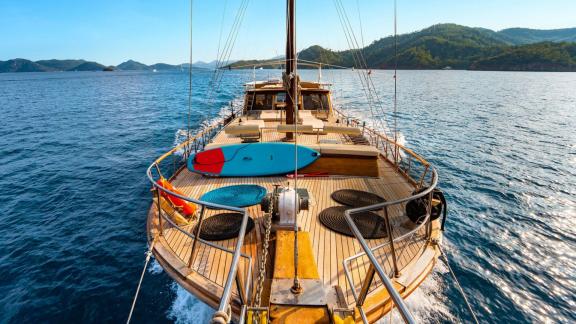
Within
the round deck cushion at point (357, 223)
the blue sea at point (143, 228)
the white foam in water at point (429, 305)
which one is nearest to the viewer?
the round deck cushion at point (357, 223)

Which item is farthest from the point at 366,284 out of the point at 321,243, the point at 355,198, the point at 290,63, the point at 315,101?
the point at 315,101

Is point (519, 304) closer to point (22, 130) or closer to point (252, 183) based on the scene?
point (252, 183)

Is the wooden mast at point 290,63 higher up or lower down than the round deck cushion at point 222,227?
higher up

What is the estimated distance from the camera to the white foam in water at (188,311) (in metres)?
7.31

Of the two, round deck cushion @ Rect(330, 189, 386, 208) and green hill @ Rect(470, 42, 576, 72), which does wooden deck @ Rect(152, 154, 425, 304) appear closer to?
round deck cushion @ Rect(330, 189, 386, 208)

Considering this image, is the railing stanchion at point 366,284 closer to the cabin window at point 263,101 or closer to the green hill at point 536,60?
the cabin window at point 263,101

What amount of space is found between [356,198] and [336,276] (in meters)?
3.18

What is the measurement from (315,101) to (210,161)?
36.1 ft

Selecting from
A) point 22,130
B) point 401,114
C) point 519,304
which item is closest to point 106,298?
point 519,304

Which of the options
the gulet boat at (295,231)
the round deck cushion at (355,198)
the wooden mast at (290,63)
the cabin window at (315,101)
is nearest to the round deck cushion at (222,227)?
the gulet boat at (295,231)

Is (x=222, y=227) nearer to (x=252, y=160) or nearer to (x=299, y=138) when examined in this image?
(x=252, y=160)

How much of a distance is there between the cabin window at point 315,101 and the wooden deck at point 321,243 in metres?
10.3

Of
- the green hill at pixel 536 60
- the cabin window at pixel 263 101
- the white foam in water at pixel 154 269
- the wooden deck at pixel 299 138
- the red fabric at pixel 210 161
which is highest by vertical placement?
the green hill at pixel 536 60

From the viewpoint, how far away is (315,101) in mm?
19094
